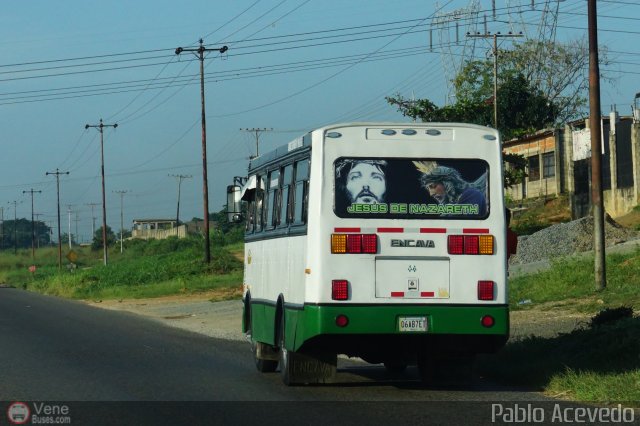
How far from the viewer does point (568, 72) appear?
89.5 m

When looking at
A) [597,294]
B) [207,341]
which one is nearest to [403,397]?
[207,341]

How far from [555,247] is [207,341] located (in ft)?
72.3

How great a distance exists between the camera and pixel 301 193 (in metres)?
13.5

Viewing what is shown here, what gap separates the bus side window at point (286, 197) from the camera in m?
14.3

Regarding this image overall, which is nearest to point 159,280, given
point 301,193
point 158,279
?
point 158,279

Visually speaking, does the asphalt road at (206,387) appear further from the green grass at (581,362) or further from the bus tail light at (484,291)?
the bus tail light at (484,291)

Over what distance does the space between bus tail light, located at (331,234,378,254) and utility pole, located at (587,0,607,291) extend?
536 inches

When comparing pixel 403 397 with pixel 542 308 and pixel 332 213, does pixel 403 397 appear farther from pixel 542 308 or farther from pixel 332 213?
pixel 542 308

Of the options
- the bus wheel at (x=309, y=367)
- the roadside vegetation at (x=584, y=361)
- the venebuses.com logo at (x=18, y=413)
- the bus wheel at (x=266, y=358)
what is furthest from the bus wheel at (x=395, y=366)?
the venebuses.com logo at (x=18, y=413)

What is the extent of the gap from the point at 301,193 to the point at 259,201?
3237mm

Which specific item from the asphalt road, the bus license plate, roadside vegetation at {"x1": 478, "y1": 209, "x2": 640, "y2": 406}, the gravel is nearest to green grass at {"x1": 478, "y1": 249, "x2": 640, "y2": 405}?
roadside vegetation at {"x1": 478, "y1": 209, "x2": 640, "y2": 406}

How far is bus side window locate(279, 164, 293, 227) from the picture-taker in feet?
47.0

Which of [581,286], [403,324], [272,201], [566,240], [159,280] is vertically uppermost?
[272,201]

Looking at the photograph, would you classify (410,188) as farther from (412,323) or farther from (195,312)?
(195,312)
